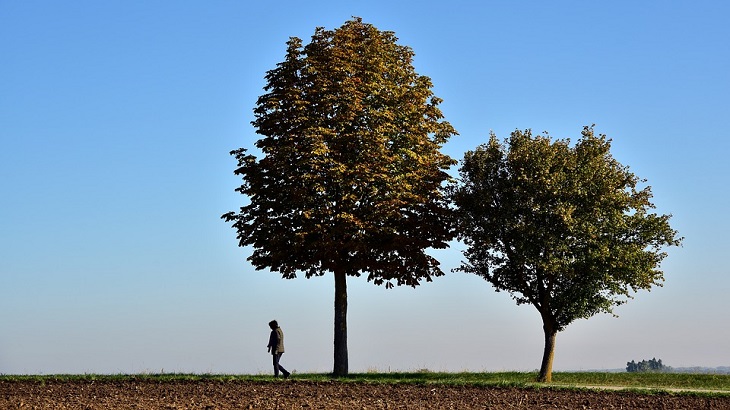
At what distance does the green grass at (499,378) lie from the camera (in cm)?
3597

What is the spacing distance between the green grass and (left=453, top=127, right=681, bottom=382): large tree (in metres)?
2.44

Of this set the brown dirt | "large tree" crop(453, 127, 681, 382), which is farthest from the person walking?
"large tree" crop(453, 127, 681, 382)

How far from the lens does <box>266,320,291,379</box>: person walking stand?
38.9 m

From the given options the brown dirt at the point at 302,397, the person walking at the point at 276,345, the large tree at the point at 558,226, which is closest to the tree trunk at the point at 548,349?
the large tree at the point at 558,226

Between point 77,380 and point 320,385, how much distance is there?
11.1 m

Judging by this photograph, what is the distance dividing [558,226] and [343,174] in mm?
10956

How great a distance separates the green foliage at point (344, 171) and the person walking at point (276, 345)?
4616mm

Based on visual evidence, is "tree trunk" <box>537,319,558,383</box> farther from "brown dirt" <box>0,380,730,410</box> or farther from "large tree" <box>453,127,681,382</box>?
"brown dirt" <box>0,380,730,410</box>

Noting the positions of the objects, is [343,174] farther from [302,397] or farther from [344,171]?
[302,397]

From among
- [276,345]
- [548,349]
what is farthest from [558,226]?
[276,345]

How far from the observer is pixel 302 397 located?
95.1ft

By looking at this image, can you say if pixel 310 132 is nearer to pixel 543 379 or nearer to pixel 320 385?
pixel 320 385

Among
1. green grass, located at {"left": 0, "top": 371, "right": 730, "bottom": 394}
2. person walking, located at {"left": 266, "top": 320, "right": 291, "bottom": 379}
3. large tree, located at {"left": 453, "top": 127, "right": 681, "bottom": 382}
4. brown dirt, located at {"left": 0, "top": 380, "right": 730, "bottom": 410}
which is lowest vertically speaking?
brown dirt, located at {"left": 0, "top": 380, "right": 730, "bottom": 410}

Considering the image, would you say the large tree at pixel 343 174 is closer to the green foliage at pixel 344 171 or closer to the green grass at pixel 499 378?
the green foliage at pixel 344 171
